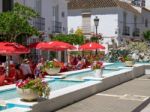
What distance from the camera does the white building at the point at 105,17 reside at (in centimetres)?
4828

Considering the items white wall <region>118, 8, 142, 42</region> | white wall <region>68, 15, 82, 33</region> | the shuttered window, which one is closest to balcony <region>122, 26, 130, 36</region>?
white wall <region>118, 8, 142, 42</region>

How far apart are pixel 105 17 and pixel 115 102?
122 ft

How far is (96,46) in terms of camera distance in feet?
89.0

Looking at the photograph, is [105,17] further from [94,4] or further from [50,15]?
[50,15]

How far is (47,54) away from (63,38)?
3449 mm

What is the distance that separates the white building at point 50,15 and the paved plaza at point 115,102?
16.8 metres

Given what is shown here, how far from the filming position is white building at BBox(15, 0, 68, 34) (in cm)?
3144

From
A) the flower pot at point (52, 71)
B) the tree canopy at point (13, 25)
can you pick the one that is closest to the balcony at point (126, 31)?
the tree canopy at point (13, 25)

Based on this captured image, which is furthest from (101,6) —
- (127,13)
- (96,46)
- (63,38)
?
(96,46)

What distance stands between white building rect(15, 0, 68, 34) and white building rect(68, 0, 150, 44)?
12.0 meters

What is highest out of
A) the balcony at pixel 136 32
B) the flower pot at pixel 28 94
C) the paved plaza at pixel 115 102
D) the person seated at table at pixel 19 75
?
the balcony at pixel 136 32

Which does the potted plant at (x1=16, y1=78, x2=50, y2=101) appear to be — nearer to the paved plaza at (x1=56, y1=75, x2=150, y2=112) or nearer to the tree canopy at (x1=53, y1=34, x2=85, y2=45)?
the paved plaza at (x1=56, y1=75, x2=150, y2=112)

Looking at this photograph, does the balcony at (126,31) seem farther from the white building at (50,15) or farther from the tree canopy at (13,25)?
the tree canopy at (13,25)

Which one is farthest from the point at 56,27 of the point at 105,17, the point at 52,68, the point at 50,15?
the point at 52,68
